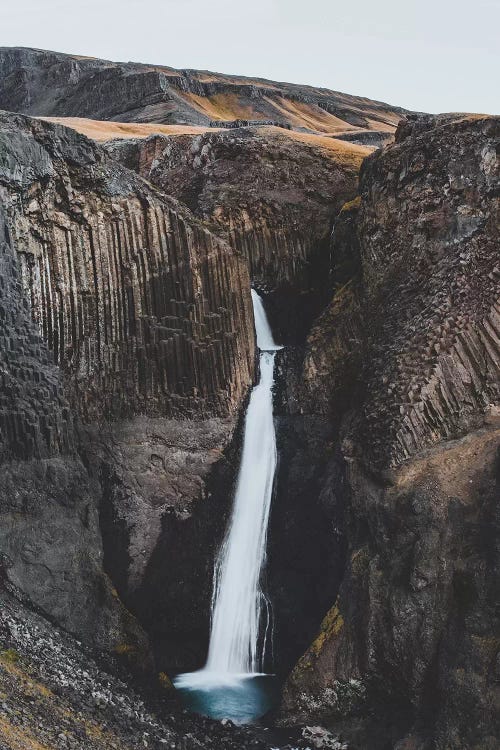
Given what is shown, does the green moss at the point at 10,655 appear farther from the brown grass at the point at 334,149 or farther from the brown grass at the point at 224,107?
the brown grass at the point at 224,107

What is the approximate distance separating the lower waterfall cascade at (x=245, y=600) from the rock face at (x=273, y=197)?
172 inches

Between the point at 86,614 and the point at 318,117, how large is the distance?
6731 cm

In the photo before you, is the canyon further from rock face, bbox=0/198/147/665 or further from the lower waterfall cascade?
the lower waterfall cascade

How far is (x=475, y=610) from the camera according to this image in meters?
17.0

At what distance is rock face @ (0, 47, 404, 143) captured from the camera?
6594cm

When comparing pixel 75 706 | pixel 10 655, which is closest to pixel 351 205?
pixel 10 655

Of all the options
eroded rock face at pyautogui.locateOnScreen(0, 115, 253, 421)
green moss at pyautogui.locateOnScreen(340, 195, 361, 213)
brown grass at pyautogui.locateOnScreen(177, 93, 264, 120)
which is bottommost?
eroded rock face at pyautogui.locateOnScreen(0, 115, 253, 421)

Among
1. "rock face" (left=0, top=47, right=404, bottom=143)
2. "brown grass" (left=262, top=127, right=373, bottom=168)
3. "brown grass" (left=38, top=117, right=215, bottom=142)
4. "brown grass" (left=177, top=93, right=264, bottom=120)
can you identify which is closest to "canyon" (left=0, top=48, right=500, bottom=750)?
"brown grass" (left=262, top=127, right=373, bottom=168)

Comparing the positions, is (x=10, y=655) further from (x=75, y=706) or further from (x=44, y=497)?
(x=44, y=497)

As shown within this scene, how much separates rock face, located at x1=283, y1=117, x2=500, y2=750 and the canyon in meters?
0.06

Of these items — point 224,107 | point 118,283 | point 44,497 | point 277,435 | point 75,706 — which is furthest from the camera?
point 224,107

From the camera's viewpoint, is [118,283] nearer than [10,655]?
No

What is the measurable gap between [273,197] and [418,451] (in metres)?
13.1

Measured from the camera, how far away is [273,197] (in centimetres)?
2934
